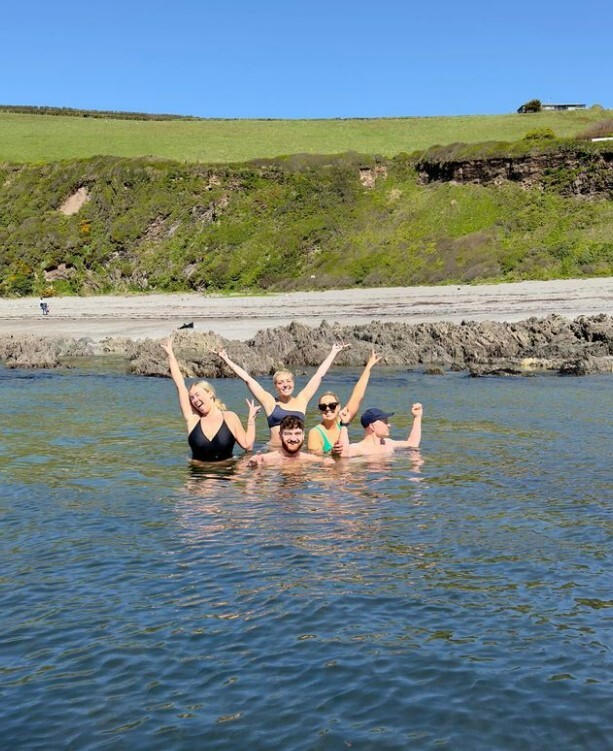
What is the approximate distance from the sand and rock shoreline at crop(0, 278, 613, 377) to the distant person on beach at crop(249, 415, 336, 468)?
42.2ft

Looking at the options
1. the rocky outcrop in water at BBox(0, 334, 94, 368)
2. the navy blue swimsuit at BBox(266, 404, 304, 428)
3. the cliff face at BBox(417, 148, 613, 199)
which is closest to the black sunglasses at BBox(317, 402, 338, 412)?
the navy blue swimsuit at BBox(266, 404, 304, 428)

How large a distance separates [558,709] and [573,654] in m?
0.85

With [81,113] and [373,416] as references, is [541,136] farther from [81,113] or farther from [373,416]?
[81,113]

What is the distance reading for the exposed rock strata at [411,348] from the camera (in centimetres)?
2702

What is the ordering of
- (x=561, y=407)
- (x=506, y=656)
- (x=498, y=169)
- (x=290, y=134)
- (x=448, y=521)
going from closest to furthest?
(x=506, y=656), (x=448, y=521), (x=561, y=407), (x=498, y=169), (x=290, y=134)

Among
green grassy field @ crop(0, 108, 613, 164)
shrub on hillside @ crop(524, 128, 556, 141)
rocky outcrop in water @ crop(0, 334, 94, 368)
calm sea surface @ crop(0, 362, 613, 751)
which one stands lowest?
calm sea surface @ crop(0, 362, 613, 751)

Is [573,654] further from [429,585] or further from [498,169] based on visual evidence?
[498,169]

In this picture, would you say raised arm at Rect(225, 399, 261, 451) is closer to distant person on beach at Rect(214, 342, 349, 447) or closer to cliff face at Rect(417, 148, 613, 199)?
distant person on beach at Rect(214, 342, 349, 447)

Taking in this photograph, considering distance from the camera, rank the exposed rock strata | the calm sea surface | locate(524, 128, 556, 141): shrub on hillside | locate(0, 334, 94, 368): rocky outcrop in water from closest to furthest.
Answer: the calm sea surface, the exposed rock strata, locate(0, 334, 94, 368): rocky outcrop in water, locate(524, 128, 556, 141): shrub on hillside

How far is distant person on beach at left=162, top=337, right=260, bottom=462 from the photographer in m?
13.5

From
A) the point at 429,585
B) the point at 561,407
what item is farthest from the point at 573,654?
the point at 561,407

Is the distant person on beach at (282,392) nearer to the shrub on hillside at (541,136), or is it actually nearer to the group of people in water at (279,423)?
the group of people in water at (279,423)

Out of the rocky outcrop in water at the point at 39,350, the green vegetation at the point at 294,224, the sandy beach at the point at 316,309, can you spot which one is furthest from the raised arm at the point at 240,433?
the green vegetation at the point at 294,224

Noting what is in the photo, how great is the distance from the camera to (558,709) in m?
5.73
